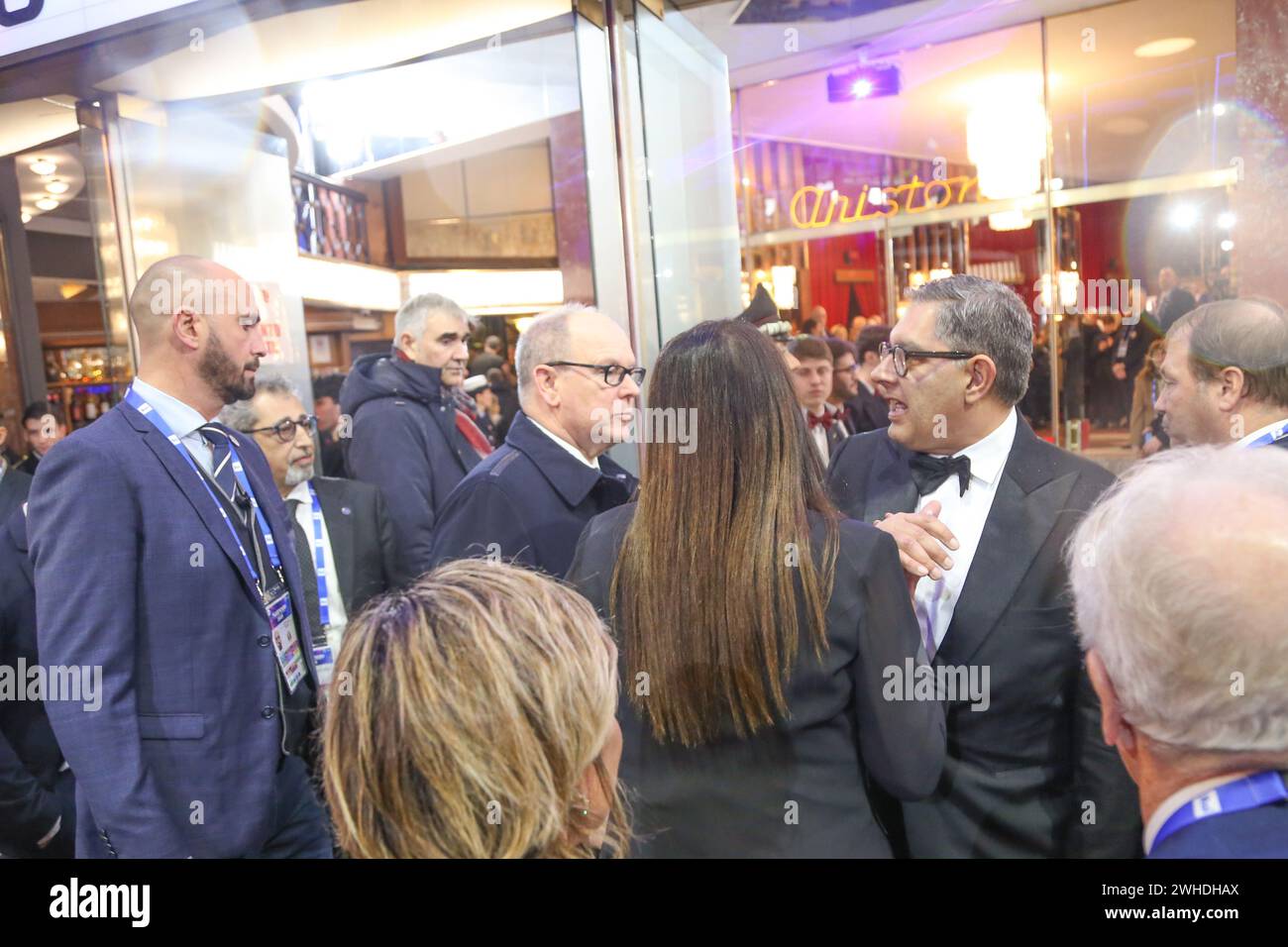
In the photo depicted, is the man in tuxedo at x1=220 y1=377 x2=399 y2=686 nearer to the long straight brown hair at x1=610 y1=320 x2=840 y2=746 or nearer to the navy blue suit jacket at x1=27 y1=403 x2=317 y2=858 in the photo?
the navy blue suit jacket at x1=27 y1=403 x2=317 y2=858

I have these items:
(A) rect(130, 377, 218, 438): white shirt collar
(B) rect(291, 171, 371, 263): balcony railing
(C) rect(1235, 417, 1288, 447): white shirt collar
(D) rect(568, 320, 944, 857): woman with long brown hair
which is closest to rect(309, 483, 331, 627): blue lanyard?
(A) rect(130, 377, 218, 438): white shirt collar

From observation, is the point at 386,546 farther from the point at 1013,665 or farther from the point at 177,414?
the point at 1013,665

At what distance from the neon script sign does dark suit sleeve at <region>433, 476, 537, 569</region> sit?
196 inches

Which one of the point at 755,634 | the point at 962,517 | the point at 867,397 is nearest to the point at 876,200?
the point at 867,397

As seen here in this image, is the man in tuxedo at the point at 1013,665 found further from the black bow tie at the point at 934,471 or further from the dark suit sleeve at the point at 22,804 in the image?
the dark suit sleeve at the point at 22,804

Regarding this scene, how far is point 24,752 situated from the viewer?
2473 millimetres

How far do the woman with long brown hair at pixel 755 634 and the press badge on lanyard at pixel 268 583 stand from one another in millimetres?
936

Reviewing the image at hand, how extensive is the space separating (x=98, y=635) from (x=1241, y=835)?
1.86 m

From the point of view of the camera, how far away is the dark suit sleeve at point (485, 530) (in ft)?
7.01

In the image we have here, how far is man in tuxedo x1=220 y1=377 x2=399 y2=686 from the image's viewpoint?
299cm

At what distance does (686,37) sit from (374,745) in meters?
4.15
